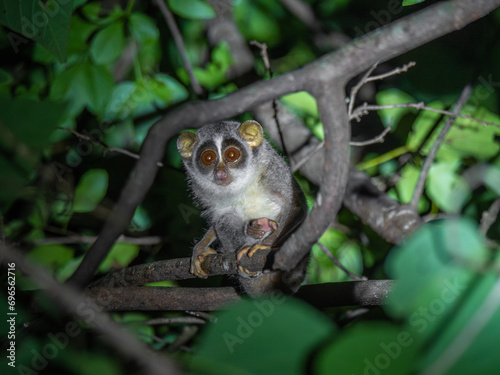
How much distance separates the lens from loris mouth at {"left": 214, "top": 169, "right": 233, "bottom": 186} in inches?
105

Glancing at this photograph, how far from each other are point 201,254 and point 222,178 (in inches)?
20.2

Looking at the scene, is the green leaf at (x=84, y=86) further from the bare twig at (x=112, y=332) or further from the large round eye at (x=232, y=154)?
the bare twig at (x=112, y=332)

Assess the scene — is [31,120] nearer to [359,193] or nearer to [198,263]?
[198,263]

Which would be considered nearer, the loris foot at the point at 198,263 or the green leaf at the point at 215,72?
the loris foot at the point at 198,263

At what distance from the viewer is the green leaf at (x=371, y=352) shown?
73 cm

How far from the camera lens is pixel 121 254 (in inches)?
131

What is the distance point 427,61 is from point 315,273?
189 centimetres

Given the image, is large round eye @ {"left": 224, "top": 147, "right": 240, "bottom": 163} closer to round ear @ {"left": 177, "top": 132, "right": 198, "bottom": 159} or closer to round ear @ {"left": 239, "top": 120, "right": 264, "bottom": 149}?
round ear @ {"left": 239, "top": 120, "right": 264, "bottom": 149}

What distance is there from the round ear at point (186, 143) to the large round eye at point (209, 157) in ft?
0.52

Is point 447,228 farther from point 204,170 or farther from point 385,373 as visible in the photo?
point 204,170

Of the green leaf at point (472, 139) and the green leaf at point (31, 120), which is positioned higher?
the green leaf at point (31, 120)

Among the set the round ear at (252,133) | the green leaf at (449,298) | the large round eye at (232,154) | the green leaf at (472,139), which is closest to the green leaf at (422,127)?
the green leaf at (472,139)

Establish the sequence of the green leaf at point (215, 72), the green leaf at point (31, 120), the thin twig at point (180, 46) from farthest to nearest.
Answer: the green leaf at point (215, 72), the thin twig at point (180, 46), the green leaf at point (31, 120)

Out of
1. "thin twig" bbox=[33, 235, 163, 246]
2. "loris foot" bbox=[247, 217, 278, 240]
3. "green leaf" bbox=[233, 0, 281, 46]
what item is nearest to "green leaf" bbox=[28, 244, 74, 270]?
"thin twig" bbox=[33, 235, 163, 246]
